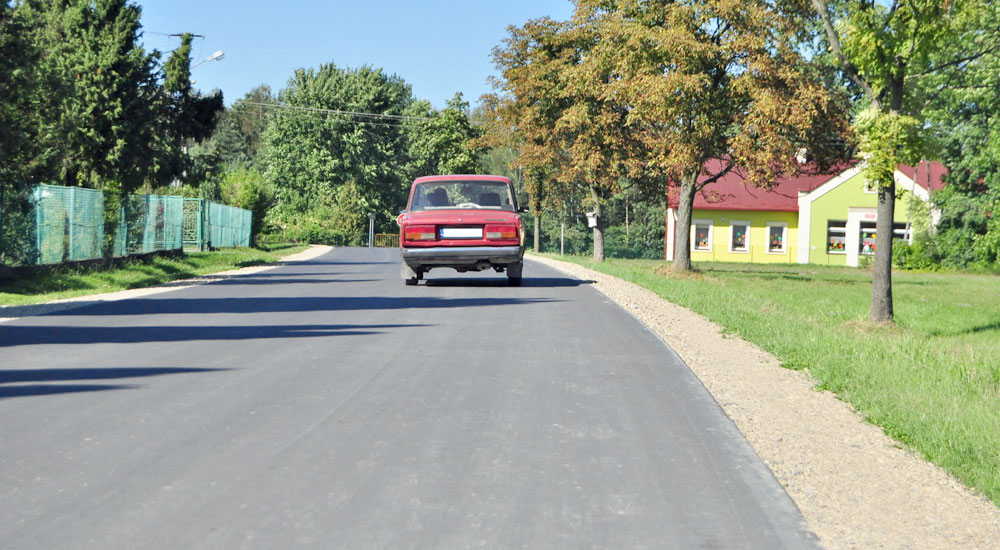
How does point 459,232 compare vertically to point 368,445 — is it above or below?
above

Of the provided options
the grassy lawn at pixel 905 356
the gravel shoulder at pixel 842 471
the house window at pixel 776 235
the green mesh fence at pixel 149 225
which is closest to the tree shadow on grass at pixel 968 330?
the grassy lawn at pixel 905 356

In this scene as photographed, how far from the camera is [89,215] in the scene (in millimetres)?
21516

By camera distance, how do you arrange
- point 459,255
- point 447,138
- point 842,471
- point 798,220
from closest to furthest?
point 842,471 < point 459,255 < point 798,220 < point 447,138

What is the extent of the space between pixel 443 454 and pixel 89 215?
18.2 meters

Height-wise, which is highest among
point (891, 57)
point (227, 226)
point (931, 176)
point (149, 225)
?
point (931, 176)

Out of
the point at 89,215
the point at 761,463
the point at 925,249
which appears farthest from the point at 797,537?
the point at 925,249

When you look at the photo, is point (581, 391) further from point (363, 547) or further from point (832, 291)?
point (832, 291)

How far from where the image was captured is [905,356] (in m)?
11.1

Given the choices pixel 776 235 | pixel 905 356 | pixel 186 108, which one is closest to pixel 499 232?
pixel 905 356

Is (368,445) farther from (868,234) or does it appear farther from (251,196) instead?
(868,234)

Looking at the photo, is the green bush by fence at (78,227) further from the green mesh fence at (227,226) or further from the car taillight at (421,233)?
the green mesh fence at (227,226)

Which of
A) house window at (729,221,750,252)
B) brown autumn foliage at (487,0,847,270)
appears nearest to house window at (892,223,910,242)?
house window at (729,221,750,252)

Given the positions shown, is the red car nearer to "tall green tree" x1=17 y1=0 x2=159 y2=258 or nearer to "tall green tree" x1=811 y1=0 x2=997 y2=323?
"tall green tree" x1=811 y1=0 x2=997 y2=323

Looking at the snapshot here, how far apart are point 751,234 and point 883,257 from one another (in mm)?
43989
